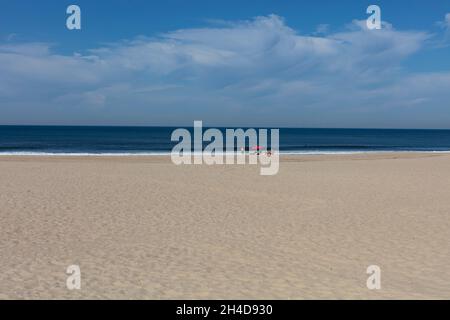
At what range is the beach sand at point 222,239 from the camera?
20.1 ft

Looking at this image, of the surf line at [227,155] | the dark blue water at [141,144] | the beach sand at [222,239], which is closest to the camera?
the beach sand at [222,239]

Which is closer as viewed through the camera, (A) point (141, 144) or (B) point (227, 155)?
(B) point (227, 155)

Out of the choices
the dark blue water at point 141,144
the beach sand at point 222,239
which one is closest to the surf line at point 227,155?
the dark blue water at point 141,144

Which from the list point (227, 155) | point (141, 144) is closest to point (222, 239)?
point (227, 155)

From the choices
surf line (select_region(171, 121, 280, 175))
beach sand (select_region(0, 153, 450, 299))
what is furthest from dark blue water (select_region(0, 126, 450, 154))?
beach sand (select_region(0, 153, 450, 299))

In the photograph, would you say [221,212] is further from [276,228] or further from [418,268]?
[418,268]

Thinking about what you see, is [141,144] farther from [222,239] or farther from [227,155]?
[222,239]

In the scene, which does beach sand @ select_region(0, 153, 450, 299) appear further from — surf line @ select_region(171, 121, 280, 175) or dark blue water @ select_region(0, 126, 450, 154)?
dark blue water @ select_region(0, 126, 450, 154)

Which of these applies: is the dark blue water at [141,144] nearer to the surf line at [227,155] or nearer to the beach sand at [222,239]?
the surf line at [227,155]

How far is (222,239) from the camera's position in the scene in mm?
8859

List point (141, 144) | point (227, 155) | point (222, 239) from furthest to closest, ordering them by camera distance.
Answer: point (141, 144)
point (227, 155)
point (222, 239)

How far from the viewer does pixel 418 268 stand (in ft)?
23.2

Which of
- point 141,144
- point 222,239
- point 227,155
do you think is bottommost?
point 222,239
